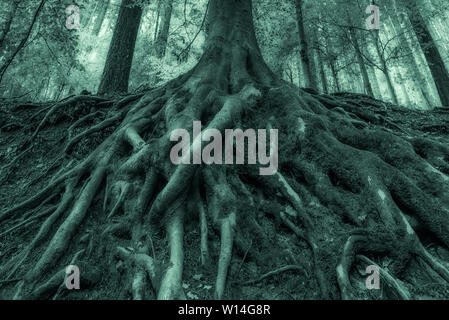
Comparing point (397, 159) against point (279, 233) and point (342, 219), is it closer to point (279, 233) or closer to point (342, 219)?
point (342, 219)

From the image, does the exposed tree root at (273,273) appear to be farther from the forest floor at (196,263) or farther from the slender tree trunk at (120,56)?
the slender tree trunk at (120,56)

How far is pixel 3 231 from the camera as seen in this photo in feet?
8.85

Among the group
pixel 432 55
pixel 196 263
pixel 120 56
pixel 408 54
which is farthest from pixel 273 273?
pixel 432 55

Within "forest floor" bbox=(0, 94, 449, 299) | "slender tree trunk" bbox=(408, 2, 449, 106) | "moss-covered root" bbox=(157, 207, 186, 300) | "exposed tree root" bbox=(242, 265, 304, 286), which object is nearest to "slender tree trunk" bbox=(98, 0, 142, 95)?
"forest floor" bbox=(0, 94, 449, 299)

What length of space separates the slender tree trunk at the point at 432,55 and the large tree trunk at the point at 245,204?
865 cm

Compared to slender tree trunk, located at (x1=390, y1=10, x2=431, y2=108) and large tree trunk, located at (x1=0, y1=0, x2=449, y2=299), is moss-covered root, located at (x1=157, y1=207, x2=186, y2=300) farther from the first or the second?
slender tree trunk, located at (x1=390, y1=10, x2=431, y2=108)

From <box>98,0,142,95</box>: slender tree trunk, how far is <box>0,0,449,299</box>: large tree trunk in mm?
3255

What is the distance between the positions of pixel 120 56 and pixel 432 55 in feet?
35.0

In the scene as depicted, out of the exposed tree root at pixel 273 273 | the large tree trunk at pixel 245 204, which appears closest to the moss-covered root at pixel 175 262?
the large tree trunk at pixel 245 204

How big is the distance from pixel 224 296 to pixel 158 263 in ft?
1.70

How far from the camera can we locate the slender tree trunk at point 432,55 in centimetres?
955

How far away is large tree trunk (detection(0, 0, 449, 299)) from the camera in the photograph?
1.94 metres
